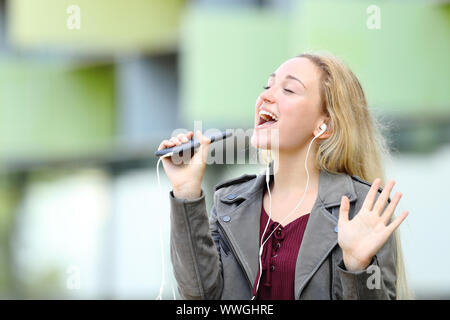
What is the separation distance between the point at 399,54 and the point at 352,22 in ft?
1.96

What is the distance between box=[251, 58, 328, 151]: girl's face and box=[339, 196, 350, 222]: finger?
388mm

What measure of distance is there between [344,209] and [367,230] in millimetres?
119

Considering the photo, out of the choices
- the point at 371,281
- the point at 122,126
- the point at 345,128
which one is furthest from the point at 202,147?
the point at 122,126

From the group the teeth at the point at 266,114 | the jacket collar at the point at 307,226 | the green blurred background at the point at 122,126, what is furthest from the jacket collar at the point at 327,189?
the green blurred background at the point at 122,126

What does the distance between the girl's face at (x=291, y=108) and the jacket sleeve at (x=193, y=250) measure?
1.12 feet

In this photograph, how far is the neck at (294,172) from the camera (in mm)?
3008

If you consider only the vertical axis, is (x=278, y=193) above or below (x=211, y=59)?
below

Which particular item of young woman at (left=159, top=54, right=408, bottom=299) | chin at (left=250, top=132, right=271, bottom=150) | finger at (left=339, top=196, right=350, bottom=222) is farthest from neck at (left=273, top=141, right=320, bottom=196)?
finger at (left=339, top=196, right=350, bottom=222)

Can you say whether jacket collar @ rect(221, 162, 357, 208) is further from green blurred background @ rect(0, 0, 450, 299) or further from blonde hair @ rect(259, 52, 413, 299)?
green blurred background @ rect(0, 0, 450, 299)

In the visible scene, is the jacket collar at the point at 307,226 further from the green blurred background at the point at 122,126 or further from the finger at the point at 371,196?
the green blurred background at the point at 122,126

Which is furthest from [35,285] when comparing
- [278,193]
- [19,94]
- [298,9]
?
[278,193]

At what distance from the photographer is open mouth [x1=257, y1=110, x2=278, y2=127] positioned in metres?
2.93

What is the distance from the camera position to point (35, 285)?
14.4m
